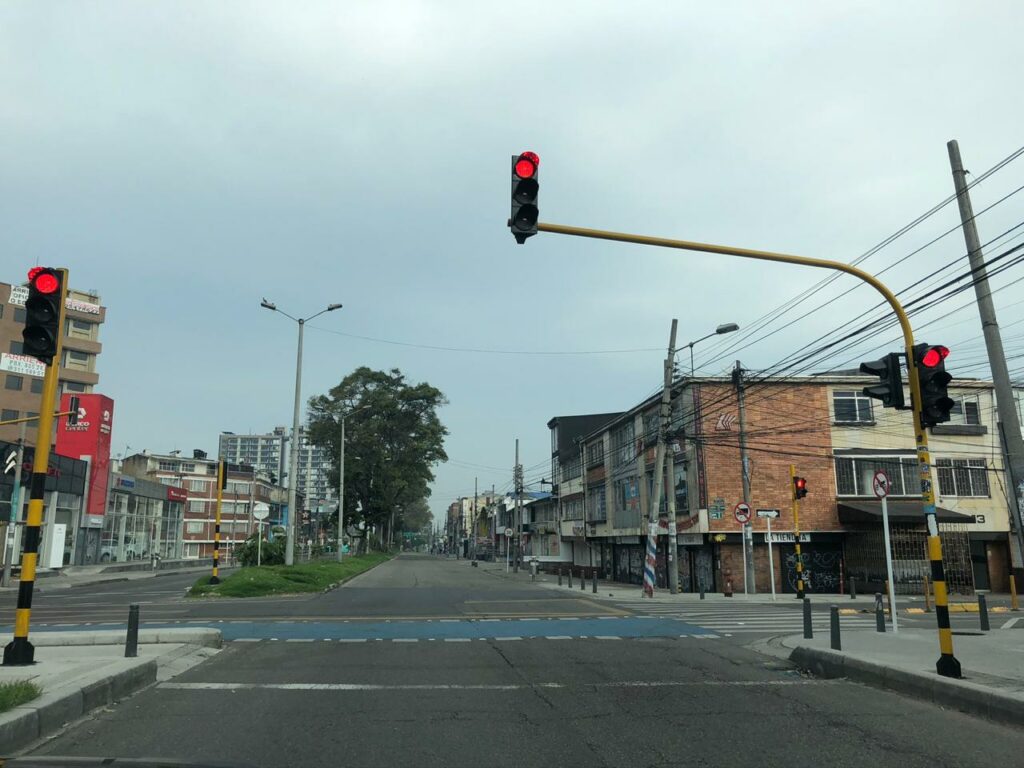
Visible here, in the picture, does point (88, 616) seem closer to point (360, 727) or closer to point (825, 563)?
point (360, 727)

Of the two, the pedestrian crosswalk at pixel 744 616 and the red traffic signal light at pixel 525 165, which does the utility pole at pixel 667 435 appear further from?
the red traffic signal light at pixel 525 165

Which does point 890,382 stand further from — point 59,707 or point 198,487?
point 198,487

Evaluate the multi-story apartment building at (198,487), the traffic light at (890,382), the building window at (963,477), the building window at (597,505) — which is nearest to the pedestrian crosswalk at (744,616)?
the traffic light at (890,382)

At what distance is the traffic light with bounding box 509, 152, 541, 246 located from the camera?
9789mm

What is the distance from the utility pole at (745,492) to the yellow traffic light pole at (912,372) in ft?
61.1

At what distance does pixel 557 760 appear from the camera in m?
6.80

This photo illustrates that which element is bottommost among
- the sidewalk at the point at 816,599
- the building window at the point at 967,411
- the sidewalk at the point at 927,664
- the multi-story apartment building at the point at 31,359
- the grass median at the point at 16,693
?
the sidewalk at the point at 816,599

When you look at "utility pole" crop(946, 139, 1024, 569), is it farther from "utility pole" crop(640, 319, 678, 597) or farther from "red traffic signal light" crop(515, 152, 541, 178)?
"utility pole" crop(640, 319, 678, 597)

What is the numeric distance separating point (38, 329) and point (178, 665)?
5230 millimetres

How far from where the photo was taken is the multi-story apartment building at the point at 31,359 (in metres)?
70.5

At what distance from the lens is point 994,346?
1518 cm

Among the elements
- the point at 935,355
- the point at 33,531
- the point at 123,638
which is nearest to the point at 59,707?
the point at 33,531

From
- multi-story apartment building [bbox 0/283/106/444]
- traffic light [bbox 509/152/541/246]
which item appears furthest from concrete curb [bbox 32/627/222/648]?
multi-story apartment building [bbox 0/283/106/444]

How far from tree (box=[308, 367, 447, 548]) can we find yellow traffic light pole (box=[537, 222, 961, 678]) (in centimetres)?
6097
